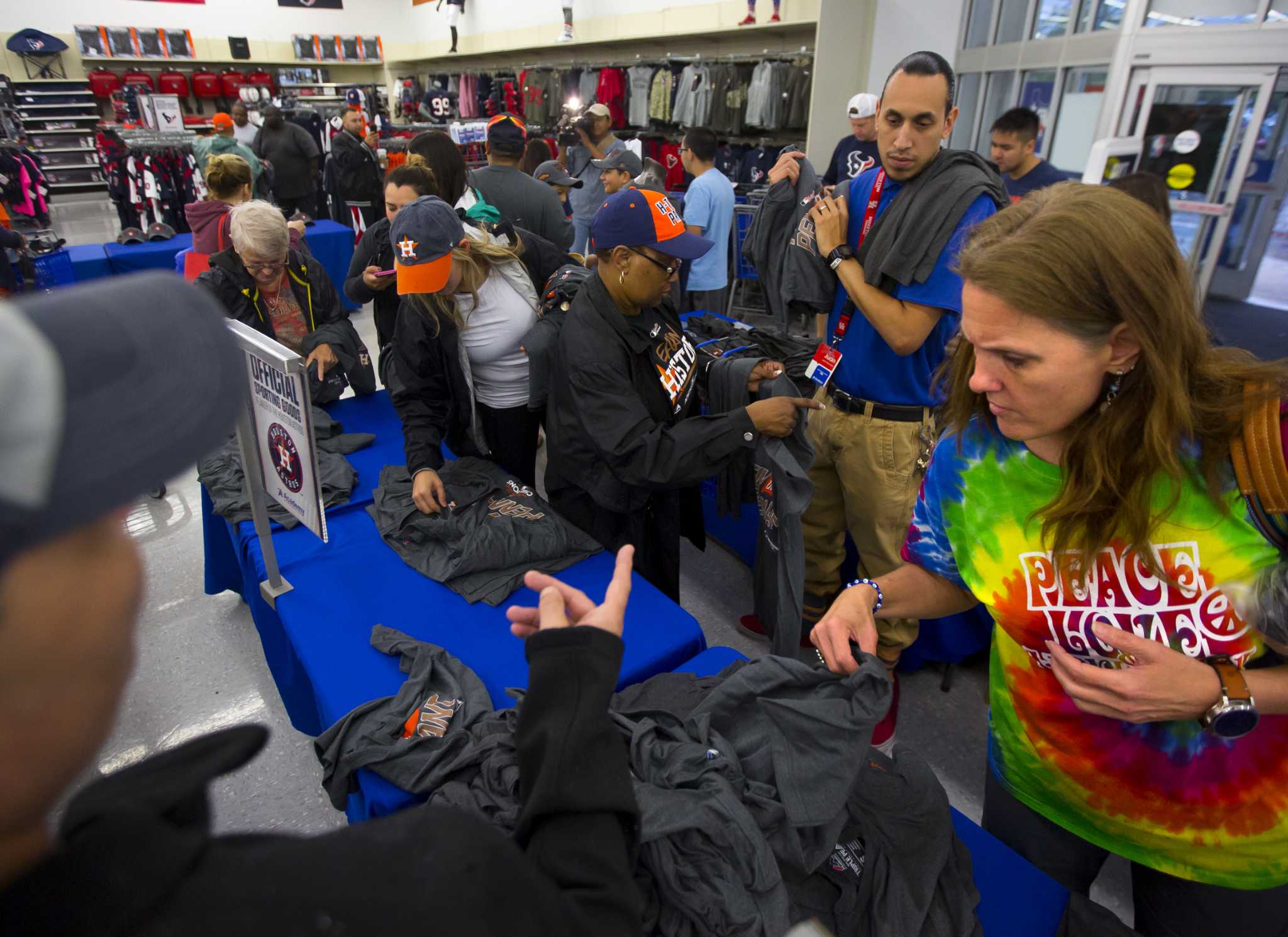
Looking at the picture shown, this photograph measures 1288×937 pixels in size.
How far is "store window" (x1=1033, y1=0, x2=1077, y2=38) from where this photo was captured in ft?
20.6

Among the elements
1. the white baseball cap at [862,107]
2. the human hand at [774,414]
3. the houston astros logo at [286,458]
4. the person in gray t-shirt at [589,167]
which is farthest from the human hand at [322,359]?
the white baseball cap at [862,107]

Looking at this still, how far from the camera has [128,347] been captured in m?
0.38

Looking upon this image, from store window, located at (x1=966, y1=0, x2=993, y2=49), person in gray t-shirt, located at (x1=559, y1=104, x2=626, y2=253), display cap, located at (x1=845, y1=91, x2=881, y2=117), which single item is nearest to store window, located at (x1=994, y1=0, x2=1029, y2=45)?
store window, located at (x1=966, y1=0, x2=993, y2=49)

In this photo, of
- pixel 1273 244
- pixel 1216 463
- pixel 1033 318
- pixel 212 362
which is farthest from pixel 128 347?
pixel 1273 244

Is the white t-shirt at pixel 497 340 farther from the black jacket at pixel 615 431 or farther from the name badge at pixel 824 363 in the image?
the name badge at pixel 824 363

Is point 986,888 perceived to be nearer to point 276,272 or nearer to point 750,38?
point 276,272

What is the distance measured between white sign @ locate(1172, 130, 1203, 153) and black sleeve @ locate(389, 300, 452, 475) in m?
5.83

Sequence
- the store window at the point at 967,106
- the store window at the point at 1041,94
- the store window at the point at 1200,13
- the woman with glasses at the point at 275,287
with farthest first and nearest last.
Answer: the store window at the point at 967,106 < the store window at the point at 1041,94 < the store window at the point at 1200,13 < the woman with glasses at the point at 275,287

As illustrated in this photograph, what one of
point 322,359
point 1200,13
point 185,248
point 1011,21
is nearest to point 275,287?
point 322,359

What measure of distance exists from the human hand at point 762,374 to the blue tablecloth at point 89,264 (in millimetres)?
5550

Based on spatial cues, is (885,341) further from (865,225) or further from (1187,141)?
(1187,141)

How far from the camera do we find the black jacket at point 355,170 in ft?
26.3

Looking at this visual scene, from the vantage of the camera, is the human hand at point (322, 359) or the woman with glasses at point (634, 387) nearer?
the woman with glasses at point (634, 387)

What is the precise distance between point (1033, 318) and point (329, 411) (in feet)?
9.28
